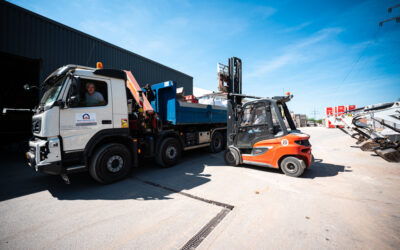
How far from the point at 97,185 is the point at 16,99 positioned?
12.5 meters

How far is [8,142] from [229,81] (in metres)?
12.8

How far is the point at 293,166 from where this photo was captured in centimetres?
400

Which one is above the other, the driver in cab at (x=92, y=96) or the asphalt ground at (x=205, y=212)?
the driver in cab at (x=92, y=96)

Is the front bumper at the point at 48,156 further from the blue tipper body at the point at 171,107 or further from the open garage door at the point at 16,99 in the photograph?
the open garage door at the point at 16,99

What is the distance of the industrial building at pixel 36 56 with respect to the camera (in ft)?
20.1

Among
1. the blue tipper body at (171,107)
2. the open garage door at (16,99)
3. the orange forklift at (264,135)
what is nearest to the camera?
the orange forklift at (264,135)

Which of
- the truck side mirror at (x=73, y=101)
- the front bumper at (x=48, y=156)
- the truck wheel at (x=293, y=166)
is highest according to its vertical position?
the truck side mirror at (x=73, y=101)

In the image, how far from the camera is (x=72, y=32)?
24.5 ft

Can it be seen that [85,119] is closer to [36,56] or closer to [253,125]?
[253,125]

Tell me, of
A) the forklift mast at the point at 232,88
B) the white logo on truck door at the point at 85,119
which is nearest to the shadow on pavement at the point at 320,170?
the forklift mast at the point at 232,88

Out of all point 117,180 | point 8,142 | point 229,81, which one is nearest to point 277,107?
point 229,81

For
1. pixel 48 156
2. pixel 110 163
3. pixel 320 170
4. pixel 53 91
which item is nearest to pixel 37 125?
pixel 53 91

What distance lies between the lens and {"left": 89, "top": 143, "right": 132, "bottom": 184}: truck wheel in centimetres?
346

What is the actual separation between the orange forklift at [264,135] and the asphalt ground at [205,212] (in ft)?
1.38
